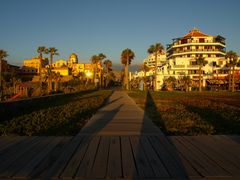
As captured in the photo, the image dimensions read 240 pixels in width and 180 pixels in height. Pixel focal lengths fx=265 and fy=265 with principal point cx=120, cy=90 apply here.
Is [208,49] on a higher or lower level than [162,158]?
higher

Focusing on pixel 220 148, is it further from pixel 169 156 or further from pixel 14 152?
pixel 14 152

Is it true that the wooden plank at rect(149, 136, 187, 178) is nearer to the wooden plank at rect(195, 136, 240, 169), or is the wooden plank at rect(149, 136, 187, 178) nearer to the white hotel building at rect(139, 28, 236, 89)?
the wooden plank at rect(195, 136, 240, 169)

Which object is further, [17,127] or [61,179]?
[17,127]

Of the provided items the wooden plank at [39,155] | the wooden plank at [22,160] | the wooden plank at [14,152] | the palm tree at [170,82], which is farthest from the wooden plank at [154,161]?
the palm tree at [170,82]

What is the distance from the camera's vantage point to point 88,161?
571 cm

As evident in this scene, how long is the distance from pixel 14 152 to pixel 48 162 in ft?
4.37

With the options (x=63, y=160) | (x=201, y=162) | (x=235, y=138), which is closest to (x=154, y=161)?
(x=201, y=162)

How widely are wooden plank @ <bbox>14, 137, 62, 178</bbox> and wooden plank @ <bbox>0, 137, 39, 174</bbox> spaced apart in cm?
32

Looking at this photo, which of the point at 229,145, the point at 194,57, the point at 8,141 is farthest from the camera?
the point at 194,57

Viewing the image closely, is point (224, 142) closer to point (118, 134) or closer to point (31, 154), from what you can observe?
point (118, 134)

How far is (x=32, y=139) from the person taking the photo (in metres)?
7.95

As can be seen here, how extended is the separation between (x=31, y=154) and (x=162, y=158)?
9.99 feet

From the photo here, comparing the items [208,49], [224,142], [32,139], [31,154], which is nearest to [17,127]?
[32,139]

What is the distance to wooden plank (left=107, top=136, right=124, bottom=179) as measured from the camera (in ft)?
16.3
